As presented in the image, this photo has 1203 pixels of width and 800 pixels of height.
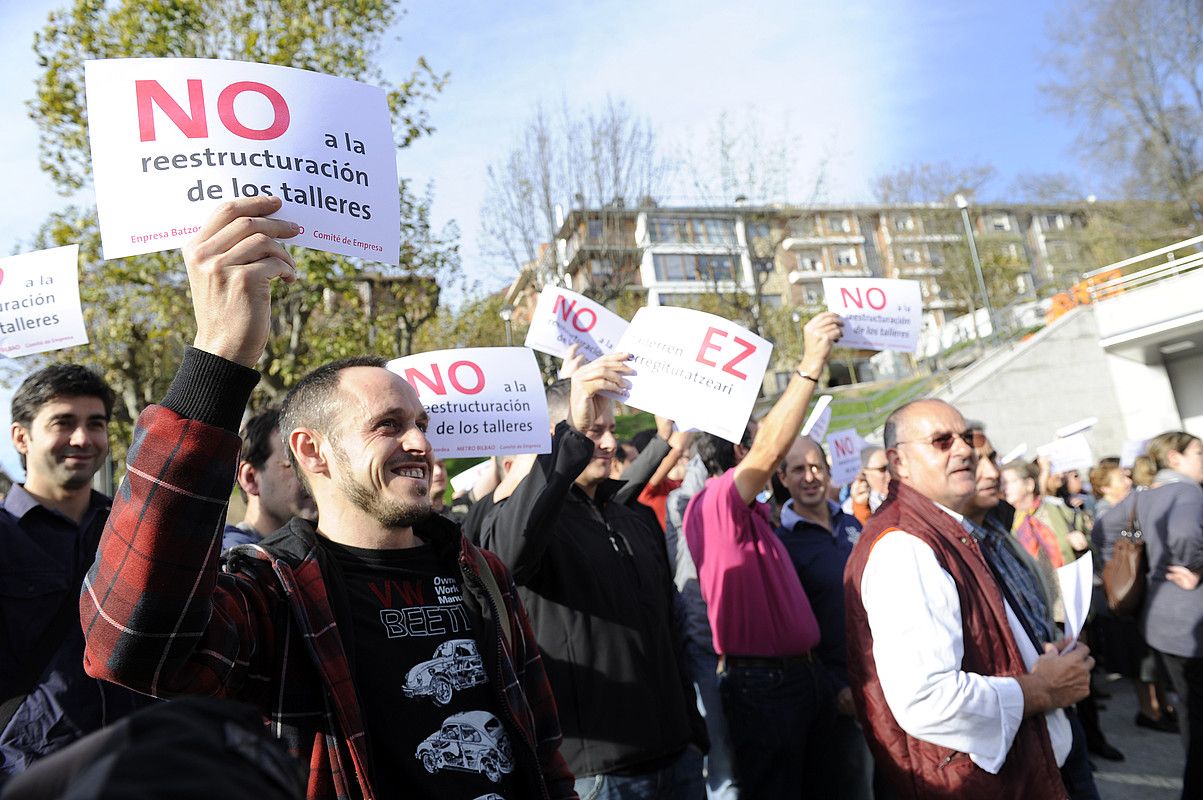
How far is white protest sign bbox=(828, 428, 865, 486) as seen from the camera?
7.66 metres

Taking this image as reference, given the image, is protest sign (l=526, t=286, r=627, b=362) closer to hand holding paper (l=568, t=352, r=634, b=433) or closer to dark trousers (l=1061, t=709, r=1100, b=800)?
hand holding paper (l=568, t=352, r=634, b=433)

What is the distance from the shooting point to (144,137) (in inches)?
82.3

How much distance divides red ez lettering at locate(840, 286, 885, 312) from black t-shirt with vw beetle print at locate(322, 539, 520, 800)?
2712mm

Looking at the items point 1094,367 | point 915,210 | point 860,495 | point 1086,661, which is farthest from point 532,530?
point 915,210

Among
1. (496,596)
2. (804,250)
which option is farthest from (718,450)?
(804,250)

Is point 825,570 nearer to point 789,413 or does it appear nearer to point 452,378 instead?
point 789,413

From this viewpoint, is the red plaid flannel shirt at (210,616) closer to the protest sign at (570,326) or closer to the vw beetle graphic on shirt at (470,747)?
the vw beetle graphic on shirt at (470,747)

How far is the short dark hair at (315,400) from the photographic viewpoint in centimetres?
234

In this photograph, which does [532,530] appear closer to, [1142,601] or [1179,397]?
[1142,601]

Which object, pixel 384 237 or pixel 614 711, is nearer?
pixel 384 237

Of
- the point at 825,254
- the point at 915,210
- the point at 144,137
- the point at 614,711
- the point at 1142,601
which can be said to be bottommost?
→ the point at 1142,601

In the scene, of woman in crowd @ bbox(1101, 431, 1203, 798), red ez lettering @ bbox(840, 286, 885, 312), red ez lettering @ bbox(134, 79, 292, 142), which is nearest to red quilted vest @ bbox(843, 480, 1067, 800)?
red ez lettering @ bbox(840, 286, 885, 312)

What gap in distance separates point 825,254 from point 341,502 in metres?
67.4

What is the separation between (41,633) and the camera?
2.85 m
